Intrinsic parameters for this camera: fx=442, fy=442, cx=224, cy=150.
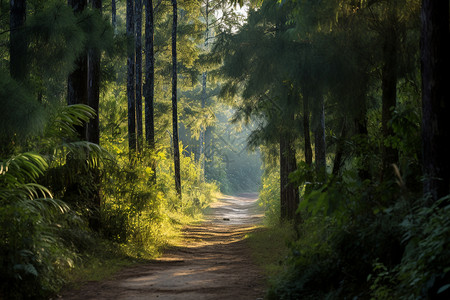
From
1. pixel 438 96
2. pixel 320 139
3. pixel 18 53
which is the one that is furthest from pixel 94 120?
pixel 438 96

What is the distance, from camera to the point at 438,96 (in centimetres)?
488

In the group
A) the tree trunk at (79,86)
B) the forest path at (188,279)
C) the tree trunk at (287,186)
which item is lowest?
the forest path at (188,279)

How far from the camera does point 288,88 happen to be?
11336 mm

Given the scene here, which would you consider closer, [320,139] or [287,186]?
[320,139]

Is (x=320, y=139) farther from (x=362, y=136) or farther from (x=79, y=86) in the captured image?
(x=79, y=86)

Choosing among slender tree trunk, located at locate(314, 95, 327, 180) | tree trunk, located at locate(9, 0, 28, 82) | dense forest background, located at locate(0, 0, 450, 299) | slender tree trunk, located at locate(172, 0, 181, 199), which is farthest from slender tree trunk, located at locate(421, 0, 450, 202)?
slender tree trunk, located at locate(172, 0, 181, 199)

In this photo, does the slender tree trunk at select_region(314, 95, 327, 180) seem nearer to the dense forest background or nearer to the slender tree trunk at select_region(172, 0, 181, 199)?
the dense forest background

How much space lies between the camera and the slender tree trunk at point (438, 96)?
15.9 ft

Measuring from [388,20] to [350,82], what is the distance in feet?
A: 4.79

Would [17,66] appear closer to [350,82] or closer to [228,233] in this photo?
[350,82]

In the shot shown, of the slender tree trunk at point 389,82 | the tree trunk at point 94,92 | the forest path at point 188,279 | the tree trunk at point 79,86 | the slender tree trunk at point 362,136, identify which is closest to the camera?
the forest path at point 188,279

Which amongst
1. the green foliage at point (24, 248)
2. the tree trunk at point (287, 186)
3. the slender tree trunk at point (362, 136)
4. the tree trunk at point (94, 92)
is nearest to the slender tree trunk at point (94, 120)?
the tree trunk at point (94, 92)

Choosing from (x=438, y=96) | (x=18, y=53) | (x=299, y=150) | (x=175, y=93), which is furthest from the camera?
(x=175, y=93)

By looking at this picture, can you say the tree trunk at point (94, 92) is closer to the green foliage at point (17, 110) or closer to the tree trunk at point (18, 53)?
the tree trunk at point (18, 53)
